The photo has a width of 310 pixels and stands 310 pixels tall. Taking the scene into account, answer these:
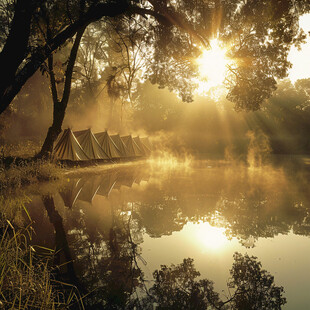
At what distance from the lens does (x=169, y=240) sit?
5.45 metres

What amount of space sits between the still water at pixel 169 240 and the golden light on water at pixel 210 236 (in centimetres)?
2

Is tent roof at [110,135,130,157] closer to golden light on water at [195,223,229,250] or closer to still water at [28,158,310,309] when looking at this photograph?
still water at [28,158,310,309]

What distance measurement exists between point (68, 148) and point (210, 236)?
13.6 m

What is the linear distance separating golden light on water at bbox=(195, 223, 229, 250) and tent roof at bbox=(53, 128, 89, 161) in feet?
41.9

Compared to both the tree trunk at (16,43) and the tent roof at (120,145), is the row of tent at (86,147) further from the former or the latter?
Answer: the tree trunk at (16,43)

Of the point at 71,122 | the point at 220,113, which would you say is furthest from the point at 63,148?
the point at 220,113

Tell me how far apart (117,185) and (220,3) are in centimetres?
829

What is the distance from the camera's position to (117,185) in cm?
1195

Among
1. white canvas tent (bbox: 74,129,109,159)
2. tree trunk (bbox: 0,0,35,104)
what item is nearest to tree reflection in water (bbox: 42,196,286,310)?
tree trunk (bbox: 0,0,35,104)

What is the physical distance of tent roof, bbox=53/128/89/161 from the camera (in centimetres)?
1727

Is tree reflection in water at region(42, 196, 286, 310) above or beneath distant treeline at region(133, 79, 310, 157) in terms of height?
beneath

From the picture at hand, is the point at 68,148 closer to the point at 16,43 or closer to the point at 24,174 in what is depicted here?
the point at 24,174

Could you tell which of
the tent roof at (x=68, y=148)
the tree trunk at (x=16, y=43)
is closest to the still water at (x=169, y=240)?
the tree trunk at (x=16, y=43)

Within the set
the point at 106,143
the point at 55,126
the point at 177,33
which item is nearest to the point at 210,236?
the point at 177,33
